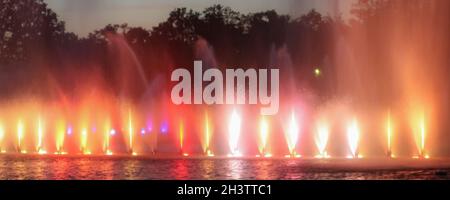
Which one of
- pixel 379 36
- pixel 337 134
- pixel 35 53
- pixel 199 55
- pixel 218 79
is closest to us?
pixel 337 134

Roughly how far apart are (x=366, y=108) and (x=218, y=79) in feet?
28.7

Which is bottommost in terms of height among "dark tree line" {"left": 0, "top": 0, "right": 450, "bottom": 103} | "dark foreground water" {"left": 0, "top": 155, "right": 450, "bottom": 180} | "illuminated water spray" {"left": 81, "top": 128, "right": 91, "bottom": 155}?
"dark foreground water" {"left": 0, "top": 155, "right": 450, "bottom": 180}

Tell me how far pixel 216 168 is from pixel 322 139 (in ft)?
37.6

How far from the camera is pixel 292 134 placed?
1113 inches

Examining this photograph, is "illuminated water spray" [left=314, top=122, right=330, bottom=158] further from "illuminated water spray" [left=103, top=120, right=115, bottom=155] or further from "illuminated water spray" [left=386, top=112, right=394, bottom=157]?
"illuminated water spray" [left=103, top=120, right=115, bottom=155]

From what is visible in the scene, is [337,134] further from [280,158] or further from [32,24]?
[32,24]

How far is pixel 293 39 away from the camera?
41.5m

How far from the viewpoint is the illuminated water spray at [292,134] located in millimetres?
23459

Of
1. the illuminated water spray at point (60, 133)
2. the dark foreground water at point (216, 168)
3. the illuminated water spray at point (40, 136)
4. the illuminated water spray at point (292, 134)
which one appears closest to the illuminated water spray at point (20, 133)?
the illuminated water spray at point (40, 136)

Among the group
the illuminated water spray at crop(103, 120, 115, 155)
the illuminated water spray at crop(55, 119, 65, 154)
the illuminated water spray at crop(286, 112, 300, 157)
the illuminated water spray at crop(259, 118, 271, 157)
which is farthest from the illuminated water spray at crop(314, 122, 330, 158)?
the illuminated water spray at crop(55, 119, 65, 154)

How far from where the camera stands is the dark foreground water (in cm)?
1487

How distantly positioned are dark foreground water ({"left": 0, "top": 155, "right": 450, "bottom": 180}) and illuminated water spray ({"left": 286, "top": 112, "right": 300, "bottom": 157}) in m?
3.48

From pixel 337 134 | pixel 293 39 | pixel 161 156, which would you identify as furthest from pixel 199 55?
pixel 161 156

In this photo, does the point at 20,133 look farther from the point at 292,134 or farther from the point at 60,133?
the point at 292,134
